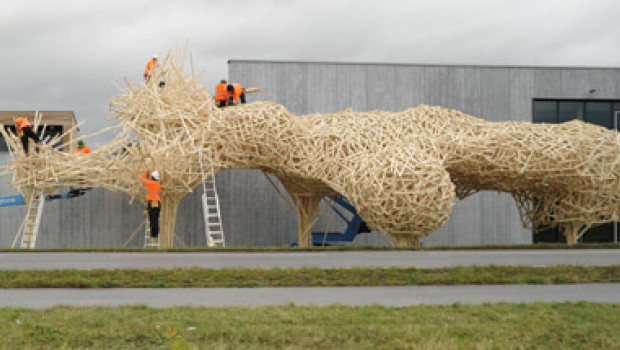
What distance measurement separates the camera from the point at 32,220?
16.5m

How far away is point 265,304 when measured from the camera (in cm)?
662

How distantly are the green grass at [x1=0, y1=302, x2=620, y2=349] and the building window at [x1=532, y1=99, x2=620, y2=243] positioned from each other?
1682 centimetres

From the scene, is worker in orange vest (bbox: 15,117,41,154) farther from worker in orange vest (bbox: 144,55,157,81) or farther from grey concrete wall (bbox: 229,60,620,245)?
grey concrete wall (bbox: 229,60,620,245)

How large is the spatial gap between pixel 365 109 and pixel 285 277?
13.1 metres

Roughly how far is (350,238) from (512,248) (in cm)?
694

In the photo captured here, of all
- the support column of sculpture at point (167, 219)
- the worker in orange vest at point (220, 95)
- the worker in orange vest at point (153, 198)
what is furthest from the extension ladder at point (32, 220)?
the worker in orange vest at point (220, 95)

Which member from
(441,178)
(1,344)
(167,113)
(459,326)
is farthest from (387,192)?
(1,344)

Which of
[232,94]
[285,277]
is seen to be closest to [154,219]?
[232,94]

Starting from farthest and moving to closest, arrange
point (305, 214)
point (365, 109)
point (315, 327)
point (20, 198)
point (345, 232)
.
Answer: point (365, 109)
point (345, 232)
point (305, 214)
point (20, 198)
point (315, 327)

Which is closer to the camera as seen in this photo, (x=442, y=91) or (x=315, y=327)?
(x=315, y=327)

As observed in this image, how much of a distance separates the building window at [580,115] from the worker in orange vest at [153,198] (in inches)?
510

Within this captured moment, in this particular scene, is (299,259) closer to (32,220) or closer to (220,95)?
(220,95)

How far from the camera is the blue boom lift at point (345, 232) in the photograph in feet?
62.4

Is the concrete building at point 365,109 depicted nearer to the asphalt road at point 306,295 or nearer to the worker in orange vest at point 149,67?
the worker in orange vest at point 149,67
